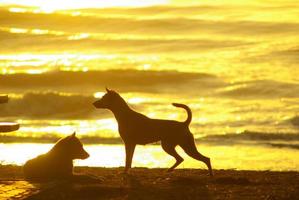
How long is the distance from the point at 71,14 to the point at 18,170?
136 feet

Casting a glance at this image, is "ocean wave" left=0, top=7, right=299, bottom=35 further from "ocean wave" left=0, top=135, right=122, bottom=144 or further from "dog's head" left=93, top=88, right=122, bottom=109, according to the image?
"dog's head" left=93, top=88, right=122, bottom=109

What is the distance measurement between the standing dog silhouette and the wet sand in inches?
15.2

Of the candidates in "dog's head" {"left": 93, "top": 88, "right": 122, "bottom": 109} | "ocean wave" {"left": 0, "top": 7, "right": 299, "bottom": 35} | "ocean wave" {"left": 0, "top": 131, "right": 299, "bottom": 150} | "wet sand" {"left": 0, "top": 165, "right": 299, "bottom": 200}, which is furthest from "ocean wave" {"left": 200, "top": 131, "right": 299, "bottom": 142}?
"ocean wave" {"left": 0, "top": 7, "right": 299, "bottom": 35}

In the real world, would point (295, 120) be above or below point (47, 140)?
below

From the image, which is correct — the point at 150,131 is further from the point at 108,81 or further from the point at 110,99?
the point at 108,81

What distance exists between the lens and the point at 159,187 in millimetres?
13883

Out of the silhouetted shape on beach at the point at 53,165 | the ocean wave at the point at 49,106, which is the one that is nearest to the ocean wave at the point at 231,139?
the ocean wave at the point at 49,106

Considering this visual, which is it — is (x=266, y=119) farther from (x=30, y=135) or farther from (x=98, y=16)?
(x=98, y=16)

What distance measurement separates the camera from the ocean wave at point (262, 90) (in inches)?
1400

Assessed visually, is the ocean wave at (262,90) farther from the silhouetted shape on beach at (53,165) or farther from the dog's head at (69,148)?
the silhouetted shape on beach at (53,165)

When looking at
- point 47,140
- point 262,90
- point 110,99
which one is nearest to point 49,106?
point 262,90

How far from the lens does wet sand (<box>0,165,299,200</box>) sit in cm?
1314

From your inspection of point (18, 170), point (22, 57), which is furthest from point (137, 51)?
point (18, 170)

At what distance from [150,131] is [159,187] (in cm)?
155
